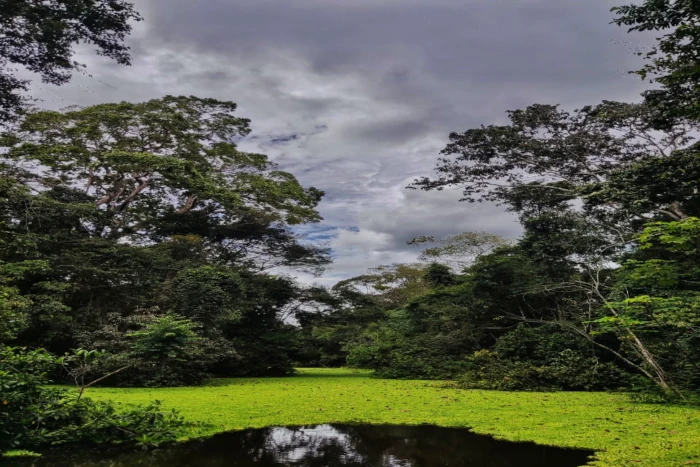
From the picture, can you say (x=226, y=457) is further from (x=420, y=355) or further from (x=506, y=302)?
(x=506, y=302)

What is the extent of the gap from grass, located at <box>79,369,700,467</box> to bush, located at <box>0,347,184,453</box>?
69 centimetres

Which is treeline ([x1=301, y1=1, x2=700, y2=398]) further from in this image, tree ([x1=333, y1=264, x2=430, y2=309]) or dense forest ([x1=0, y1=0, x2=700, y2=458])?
tree ([x1=333, y1=264, x2=430, y2=309])

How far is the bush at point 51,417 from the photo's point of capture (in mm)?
4464

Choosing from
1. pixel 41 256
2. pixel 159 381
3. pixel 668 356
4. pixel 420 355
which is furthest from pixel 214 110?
pixel 668 356

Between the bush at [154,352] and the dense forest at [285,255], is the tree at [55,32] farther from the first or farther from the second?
the bush at [154,352]

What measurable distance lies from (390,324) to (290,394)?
51.0 ft

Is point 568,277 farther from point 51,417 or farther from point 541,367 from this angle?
point 51,417

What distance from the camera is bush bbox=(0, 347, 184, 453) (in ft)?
14.6

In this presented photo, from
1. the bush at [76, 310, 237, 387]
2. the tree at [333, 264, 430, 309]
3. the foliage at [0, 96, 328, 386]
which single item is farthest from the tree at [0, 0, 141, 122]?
the tree at [333, 264, 430, 309]

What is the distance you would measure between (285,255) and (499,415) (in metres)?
17.0

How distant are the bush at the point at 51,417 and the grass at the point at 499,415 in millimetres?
690

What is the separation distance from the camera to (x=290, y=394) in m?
11.0

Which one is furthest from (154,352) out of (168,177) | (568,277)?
(568,277)

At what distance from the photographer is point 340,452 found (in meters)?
5.42
